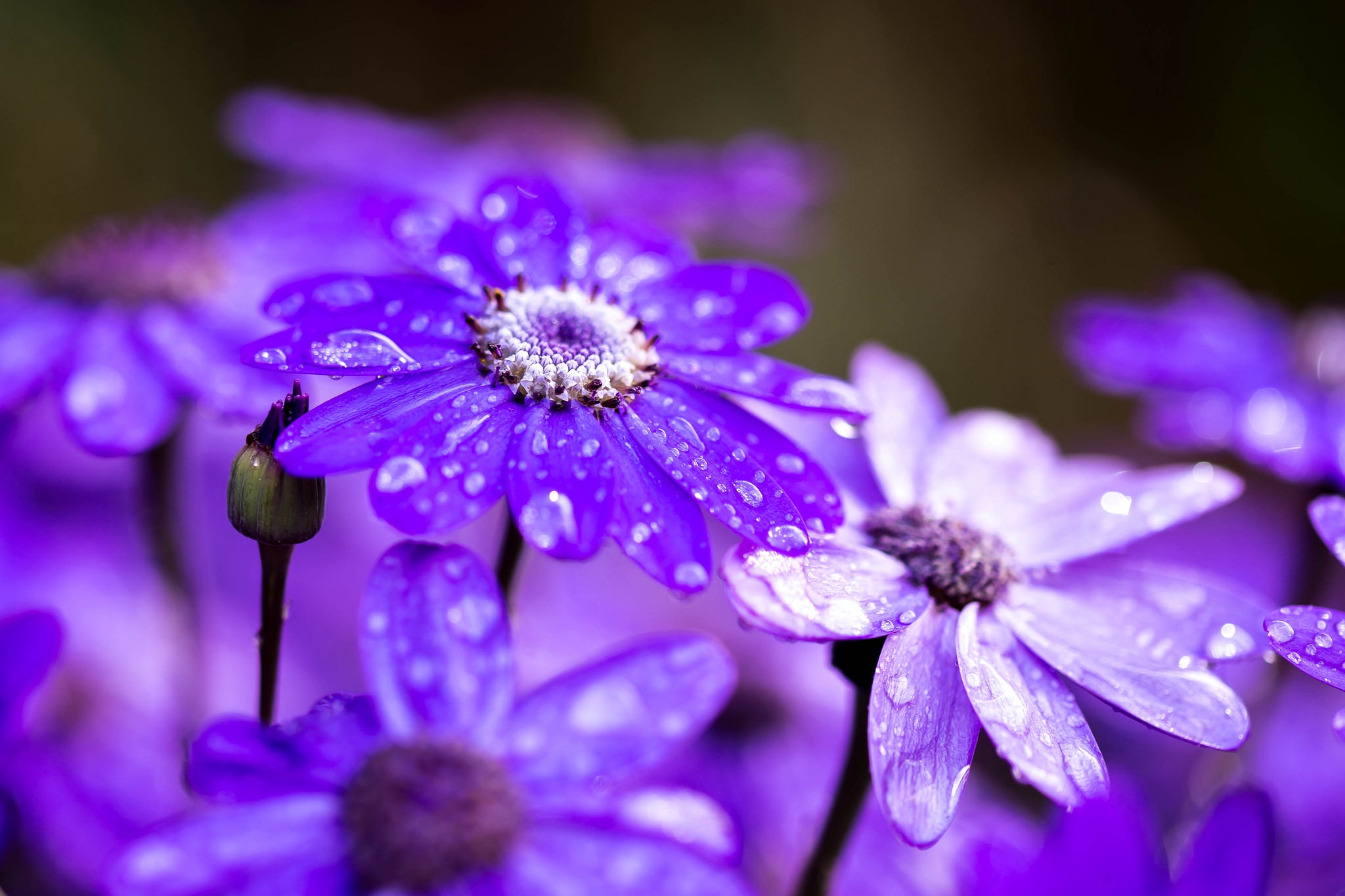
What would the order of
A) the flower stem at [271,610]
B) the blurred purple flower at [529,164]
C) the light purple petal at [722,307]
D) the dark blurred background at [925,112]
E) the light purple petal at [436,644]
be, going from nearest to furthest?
the light purple petal at [436,644], the flower stem at [271,610], the light purple petal at [722,307], the blurred purple flower at [529,164], the dark blurred background at [925,112]

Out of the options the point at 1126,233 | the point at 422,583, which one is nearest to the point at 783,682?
the point at 422,583

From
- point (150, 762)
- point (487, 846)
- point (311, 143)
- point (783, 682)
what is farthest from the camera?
point (311, 143)

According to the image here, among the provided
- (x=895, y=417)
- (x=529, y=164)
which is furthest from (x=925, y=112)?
(x=895, y=417)

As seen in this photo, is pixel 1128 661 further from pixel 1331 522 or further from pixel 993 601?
pixel 1331 522

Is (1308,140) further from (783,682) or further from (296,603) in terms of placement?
(296,603)

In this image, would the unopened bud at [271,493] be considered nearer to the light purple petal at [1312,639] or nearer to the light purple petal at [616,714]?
the light purple petal at [616,714]

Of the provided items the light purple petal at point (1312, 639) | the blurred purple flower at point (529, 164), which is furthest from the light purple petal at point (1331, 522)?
the blurred purple flower at point (529, 164)

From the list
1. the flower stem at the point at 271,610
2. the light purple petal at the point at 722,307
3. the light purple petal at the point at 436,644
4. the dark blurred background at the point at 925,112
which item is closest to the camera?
the light purple petal at the point at 436,644
